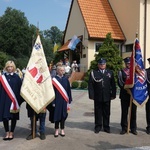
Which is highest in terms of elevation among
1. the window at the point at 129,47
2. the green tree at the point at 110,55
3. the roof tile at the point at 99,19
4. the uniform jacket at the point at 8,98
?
the roof tile at the point at 99,19

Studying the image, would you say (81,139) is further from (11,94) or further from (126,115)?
(11,94)

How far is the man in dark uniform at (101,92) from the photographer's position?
7.51 metres

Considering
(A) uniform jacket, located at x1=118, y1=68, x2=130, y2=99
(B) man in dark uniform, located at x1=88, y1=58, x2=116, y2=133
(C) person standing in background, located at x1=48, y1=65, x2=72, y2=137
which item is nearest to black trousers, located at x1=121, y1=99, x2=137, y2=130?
(A) uniform jacket, located at x1=118, y1=68, x2=130, y2=99

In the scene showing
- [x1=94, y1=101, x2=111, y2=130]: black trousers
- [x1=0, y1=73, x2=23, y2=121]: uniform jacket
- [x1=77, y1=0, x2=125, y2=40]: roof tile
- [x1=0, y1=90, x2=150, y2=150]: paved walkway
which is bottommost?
[x1=0, y1=90, x2=150, y2=150]: paved walkway

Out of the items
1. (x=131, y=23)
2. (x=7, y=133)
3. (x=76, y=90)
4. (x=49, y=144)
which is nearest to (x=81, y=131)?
(x=49, y=144)

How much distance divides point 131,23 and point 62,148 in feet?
63.1

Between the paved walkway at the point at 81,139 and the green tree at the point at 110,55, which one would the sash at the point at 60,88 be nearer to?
the paved walkway at the point at 81,139

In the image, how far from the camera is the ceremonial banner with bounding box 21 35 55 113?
6730 mm

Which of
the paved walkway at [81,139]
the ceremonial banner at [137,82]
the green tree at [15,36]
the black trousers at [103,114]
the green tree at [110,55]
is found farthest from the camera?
the green tree at [15,36]

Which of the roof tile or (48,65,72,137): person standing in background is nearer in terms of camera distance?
(48,65,72,137): person standing in background

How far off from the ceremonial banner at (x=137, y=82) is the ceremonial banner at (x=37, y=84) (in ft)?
6.55

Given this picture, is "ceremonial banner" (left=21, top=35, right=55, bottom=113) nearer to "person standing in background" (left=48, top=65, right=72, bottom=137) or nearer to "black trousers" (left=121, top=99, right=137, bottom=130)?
"person standing in background" (left=48, top=65, right=72, bottom=137)

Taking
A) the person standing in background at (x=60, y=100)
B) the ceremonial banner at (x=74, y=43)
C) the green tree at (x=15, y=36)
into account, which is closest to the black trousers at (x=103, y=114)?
the person standing in background at (x=60, y=100)

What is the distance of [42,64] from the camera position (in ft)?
22.8
